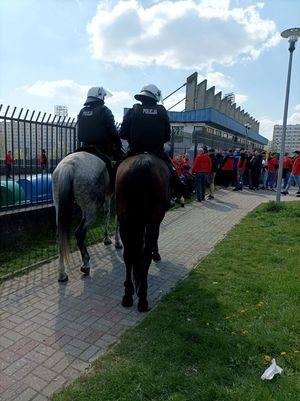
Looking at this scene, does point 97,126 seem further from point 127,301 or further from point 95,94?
point 127,301

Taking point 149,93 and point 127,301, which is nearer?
point 127,301

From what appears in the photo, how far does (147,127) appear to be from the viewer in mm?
4527

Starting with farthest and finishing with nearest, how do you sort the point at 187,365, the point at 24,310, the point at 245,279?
the point at 245,279, the point at 24,310, the point at 187,365

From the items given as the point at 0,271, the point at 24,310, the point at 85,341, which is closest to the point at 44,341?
the point at 85,341

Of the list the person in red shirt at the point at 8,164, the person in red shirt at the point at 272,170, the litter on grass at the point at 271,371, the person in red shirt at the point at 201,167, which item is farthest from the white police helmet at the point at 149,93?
the person in red shirt at the point at 272,170

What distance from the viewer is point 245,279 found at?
201 inches

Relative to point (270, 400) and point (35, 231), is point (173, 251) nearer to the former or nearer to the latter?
point (35, 231)

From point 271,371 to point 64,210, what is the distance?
3142 mm

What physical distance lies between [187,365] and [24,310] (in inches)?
83.2

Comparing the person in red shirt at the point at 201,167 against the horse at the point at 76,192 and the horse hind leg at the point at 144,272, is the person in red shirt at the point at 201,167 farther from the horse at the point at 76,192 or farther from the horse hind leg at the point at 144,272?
the horse hind leg at the point at 144,272

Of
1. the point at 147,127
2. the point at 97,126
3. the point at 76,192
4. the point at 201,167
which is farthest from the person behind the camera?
the point at 201,167

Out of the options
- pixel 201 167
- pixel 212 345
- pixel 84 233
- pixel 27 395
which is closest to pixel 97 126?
pixel 84 233

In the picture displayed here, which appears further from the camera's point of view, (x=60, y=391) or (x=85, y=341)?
(x=85, y=341)

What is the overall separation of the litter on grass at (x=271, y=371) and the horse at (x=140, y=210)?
1.59 metres
